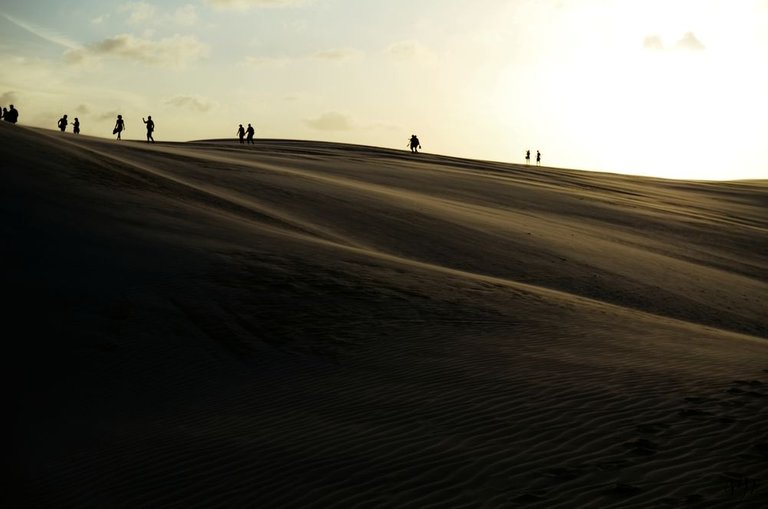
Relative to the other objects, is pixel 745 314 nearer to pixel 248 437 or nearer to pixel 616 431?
pixel 616 431

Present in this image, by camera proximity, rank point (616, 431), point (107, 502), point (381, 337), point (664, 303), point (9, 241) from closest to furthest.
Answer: point (107, 502) → point (616, 431) → point (381, 337) → point (9, 241) → point (664, 303)

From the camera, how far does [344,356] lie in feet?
38.9

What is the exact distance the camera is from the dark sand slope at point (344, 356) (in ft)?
25.2

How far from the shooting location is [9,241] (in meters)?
15.6

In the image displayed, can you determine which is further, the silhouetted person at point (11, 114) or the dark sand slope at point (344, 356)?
the silhouetted person at point (11, 114)

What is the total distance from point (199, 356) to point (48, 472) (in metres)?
3.64

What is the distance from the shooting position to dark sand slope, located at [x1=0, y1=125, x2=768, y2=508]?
7.67 metres

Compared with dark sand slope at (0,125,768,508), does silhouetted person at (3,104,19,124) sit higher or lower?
higher

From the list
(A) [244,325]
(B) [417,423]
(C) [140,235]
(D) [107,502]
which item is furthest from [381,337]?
(C) [140,235]

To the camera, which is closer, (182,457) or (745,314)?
(182,457)

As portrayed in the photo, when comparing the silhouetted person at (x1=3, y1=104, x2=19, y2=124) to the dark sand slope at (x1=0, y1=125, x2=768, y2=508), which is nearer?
the dark sand slope at (x1=0, y1=125, x2=768, y2=508)

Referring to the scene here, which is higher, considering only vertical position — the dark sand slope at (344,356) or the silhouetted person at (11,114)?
the silhouetted person at (11,114)

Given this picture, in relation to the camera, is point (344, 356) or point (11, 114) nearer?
point (344, 356)

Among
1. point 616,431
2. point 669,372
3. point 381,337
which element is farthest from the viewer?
point 381,337
